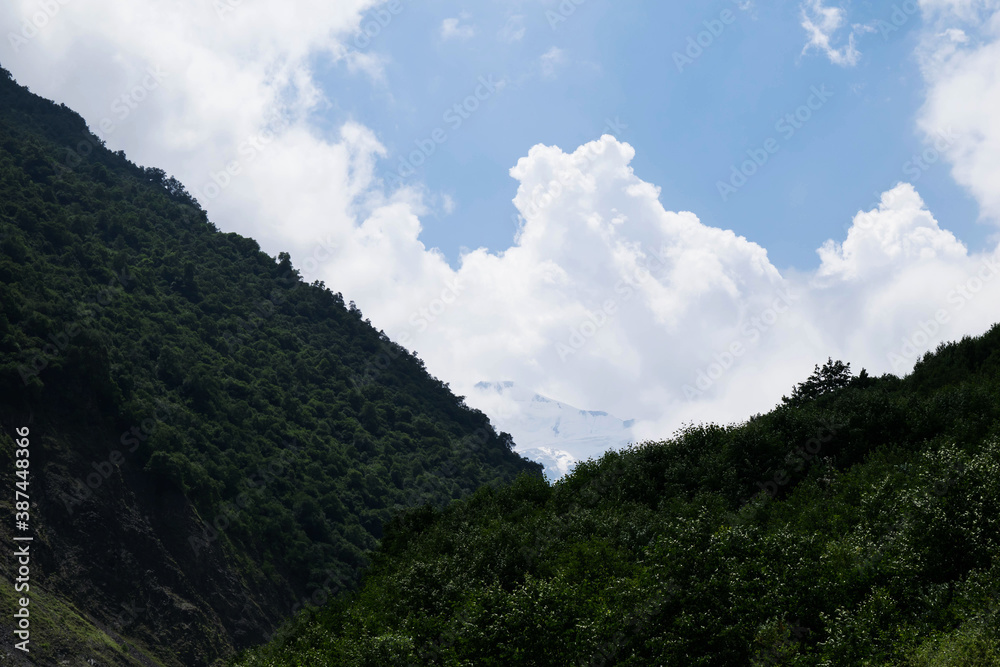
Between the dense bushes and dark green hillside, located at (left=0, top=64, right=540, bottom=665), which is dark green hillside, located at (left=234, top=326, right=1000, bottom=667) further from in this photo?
the dense bushes

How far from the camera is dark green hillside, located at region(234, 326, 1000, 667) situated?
626 inches

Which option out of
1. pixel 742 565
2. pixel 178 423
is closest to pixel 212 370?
pixel 178 423

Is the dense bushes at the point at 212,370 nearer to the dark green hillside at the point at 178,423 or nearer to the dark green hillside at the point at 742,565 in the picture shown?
the dark green hillside at the point at 178,423

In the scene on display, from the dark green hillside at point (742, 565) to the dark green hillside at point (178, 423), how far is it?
45.6 meters

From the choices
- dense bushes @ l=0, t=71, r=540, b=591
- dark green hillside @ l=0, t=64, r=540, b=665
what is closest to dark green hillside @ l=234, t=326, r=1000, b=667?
dark green hillside @ l=0, t=64, r=540, b=665

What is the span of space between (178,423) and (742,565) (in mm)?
85056

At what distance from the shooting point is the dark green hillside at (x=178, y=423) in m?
71.6

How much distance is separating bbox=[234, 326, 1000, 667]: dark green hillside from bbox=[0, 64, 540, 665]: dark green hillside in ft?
150

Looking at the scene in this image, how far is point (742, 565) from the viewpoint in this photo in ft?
59.1

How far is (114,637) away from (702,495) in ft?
201

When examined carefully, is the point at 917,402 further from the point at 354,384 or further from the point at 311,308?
the point at 311,308

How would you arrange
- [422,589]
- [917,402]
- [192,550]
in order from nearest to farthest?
[422,589] < [917,402] < [192,550]

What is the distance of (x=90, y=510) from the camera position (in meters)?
73.0

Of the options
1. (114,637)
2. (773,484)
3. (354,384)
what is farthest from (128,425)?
(773,484)
